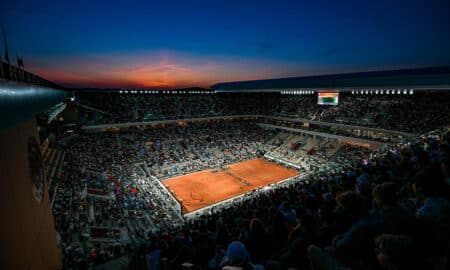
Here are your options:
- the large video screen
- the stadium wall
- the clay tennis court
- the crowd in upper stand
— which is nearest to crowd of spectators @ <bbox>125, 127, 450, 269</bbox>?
the stadium wall

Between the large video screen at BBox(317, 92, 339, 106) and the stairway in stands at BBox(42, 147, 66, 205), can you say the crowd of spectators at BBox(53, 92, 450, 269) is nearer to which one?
the stairway in stands at BBox(42, 147, 66, 205)

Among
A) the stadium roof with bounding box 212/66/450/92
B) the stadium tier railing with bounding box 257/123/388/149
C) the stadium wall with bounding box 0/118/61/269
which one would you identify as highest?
the stadium roof with bounding box 212/66/450/92

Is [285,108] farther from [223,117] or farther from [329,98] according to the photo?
[223,117]

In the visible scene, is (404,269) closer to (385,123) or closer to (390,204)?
(390,204)

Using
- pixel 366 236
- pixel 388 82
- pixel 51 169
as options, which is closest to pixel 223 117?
pixel 388 82

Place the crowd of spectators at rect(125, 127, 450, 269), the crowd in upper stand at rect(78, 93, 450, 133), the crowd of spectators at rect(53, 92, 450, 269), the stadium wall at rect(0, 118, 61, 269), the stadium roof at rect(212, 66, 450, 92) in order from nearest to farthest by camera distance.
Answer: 1. the crowd of spectators at rect(125, 127, 450, 269)
2. the crowd of spectators at rect(53, 92, 450, 269)
3. the stadium wall at rect(0, 118, 61, 269)
4. the stadium roof at rect(212, 66, 450, 92)
5. the crowd in upper stand at rect(78, 93, 450, 133)

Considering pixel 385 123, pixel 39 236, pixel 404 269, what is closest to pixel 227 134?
pixel 385 123
